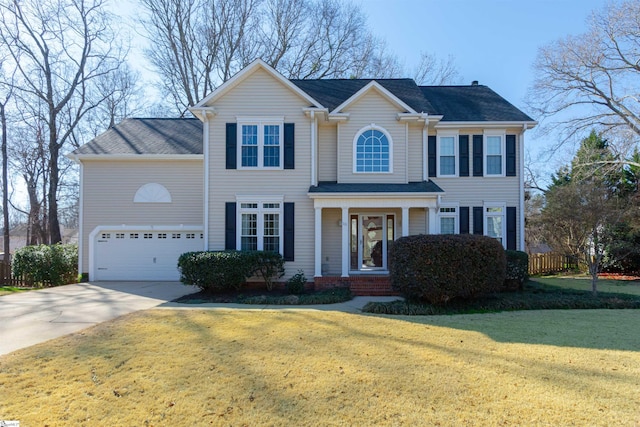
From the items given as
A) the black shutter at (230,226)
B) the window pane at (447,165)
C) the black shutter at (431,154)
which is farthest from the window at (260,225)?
the window pane at (447,165)

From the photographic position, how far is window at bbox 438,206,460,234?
13.9 m

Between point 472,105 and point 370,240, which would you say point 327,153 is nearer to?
point 370,240

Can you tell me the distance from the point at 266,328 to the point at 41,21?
23657 mm

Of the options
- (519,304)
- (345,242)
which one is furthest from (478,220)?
(345,242)

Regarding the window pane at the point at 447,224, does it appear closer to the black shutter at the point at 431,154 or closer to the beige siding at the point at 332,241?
the black shutter at the point at 431,154

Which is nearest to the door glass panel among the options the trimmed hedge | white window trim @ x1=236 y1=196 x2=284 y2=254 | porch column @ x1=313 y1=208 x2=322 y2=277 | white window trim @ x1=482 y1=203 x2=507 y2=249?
porch column @ x1=313 y1=208 x2=322 y2=277

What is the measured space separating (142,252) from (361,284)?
28.5 ft

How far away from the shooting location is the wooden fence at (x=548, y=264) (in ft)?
59.3

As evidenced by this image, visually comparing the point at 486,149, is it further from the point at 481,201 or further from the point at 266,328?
the point at 266,328

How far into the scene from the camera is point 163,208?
47.3ft

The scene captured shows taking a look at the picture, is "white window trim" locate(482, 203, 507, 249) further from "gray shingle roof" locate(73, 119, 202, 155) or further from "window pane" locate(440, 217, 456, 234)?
"gray shingle roof" locate(73, 119, 202, 155)

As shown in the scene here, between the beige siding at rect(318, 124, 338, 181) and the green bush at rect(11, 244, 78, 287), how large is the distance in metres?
10.9

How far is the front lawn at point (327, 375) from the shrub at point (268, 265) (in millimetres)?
4070

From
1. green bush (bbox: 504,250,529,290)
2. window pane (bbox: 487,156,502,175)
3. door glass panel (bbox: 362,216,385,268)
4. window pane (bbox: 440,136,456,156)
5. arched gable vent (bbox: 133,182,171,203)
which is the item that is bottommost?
green bush (bbox: 504,250,529,290)
